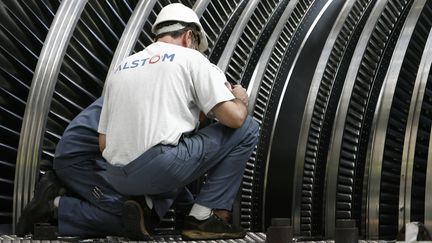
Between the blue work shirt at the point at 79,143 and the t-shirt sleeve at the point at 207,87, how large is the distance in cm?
62

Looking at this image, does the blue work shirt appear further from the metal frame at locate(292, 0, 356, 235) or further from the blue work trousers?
the metal frame at locate(292, 0, 356, 235)

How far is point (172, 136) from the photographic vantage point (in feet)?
10.7

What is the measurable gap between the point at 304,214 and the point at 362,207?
0.48 meters

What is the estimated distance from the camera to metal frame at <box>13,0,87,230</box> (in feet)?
12.3

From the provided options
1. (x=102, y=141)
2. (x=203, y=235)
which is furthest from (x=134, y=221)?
(x=102, y=141)

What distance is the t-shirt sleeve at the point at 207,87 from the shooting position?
329cm

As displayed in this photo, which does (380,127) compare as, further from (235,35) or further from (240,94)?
(235,35)

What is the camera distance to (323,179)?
168 inches

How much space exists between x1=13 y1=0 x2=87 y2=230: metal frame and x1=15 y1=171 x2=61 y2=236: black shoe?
16 centimetres

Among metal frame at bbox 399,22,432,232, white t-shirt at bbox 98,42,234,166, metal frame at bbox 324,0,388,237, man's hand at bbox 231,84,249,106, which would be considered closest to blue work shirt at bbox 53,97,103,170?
white t-shirt at bbox 98,42,234,166

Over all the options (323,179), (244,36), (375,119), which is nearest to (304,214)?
(323,179)

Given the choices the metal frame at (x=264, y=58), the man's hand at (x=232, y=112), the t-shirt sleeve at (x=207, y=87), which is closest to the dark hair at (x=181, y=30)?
the t-shirt sleeve at (x=207, y=87)

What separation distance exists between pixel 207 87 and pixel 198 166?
34cm

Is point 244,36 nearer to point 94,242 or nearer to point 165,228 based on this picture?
point 165,228
